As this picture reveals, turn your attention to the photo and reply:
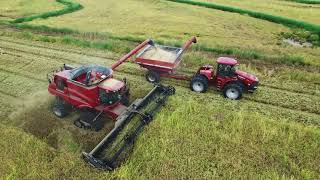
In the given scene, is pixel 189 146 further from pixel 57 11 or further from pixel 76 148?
pixel 57 11

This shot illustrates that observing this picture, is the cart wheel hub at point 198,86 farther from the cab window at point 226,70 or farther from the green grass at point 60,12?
the green grass at point 60,12

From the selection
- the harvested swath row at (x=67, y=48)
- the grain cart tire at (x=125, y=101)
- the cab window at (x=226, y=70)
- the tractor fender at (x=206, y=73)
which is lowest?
the grain cart tire at (x=125, y=101)

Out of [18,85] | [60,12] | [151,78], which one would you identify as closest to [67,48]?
[18,85]

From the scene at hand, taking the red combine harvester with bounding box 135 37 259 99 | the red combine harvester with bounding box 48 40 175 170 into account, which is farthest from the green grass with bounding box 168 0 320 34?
the red combine harvester with bounding box 48 40 175 170

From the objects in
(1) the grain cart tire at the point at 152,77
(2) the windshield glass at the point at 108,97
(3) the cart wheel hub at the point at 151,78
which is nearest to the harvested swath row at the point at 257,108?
(1) the grain cart tire at the point at 152,77

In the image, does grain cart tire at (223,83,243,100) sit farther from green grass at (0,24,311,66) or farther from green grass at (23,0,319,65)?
green grass at (23,0,319,65)

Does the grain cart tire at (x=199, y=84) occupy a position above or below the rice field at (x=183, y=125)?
above
